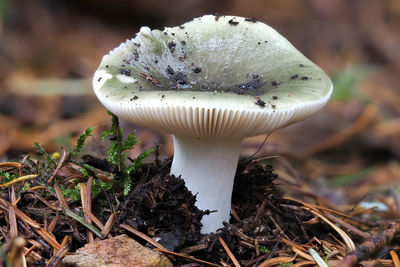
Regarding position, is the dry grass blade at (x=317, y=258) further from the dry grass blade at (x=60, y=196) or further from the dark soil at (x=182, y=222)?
the dry grass blade at (x=60, y=196)

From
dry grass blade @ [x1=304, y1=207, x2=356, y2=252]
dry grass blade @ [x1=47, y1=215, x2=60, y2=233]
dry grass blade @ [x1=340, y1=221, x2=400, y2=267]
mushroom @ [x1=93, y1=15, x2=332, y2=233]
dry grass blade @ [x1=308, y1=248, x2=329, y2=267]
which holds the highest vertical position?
mushroom @ [x1=93, y1=15, x2=332, y2=233]

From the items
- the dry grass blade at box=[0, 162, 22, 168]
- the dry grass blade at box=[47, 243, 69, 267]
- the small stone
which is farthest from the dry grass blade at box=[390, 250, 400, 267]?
the dry grass blade at box=[0, 162, 22, 168]

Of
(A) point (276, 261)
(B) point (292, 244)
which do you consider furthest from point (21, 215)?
(B) point (292, 244)

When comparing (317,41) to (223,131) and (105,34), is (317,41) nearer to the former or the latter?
(105,34)

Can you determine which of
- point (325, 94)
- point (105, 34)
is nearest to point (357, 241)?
point (325, 94)

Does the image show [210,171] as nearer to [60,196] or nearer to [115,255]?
[115,255]

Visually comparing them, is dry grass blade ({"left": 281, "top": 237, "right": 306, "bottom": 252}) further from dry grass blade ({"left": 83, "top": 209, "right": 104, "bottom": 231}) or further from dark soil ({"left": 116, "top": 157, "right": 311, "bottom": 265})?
dry grass blade ({"left": 83, "top": 209, "right": 104, "bottom": 231})

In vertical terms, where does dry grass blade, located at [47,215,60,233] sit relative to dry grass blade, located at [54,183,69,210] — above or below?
below
